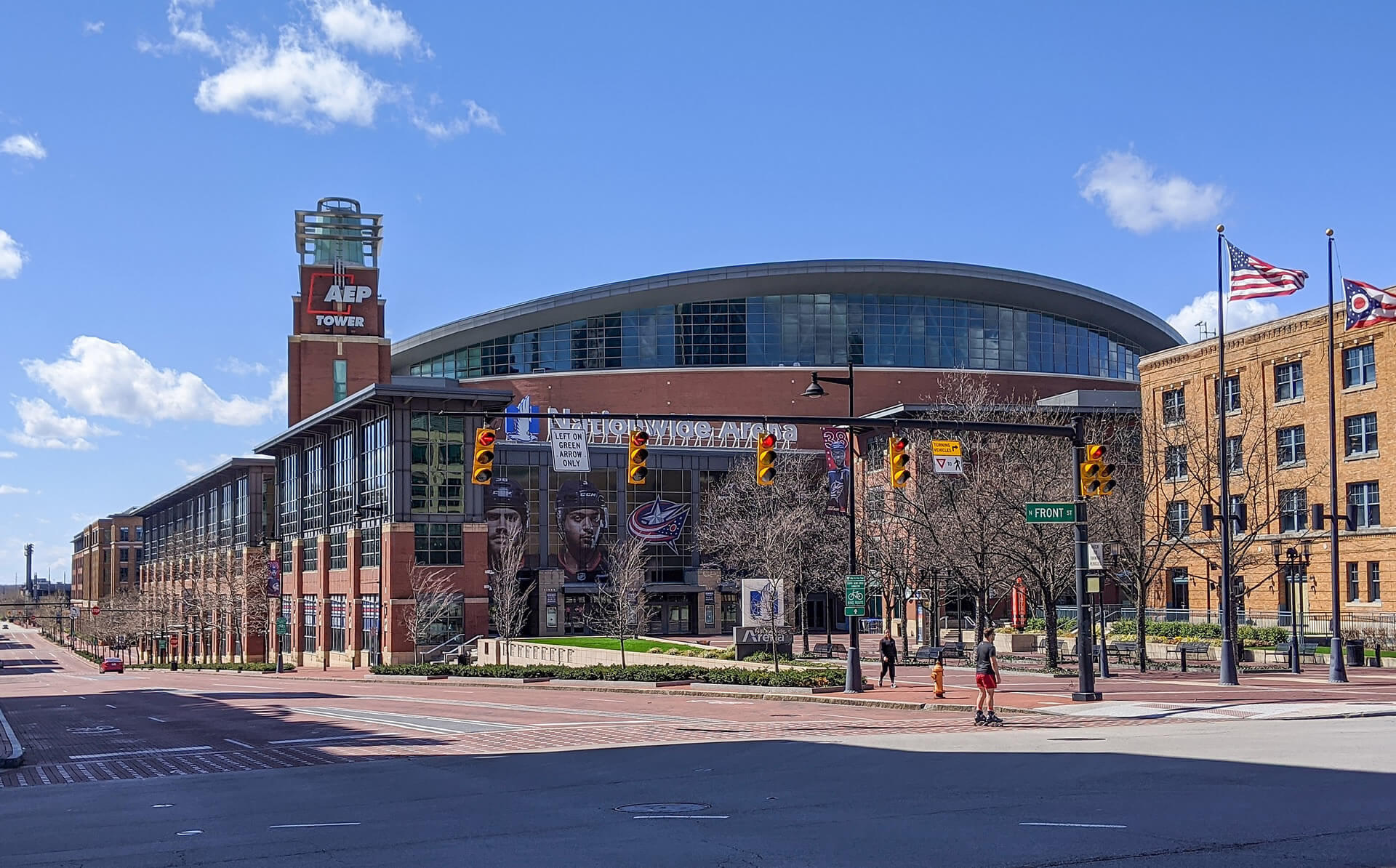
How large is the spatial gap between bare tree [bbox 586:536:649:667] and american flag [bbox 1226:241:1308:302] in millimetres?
30390

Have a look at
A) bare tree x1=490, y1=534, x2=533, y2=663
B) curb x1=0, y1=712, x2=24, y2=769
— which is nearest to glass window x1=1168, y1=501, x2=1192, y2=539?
bare tree x1=490, y1=534, x2=533, y2=663

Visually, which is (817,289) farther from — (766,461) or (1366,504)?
(766,461)

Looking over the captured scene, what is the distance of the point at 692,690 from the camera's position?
130ft

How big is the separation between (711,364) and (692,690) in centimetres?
6820

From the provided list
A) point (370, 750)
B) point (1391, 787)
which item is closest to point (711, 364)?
point (370, 750)

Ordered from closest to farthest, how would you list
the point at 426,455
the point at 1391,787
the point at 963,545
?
1. the point at 1391,787
2. the point at 963,545
3. the point at 426,455

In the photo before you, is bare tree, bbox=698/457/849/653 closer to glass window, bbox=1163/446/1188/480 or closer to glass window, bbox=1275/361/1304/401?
glass window, bbox=1163/446/1188/480

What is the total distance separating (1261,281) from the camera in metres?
37.1

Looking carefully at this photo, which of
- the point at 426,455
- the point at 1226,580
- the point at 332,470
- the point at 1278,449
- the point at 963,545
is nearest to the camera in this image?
the point at 1226,580

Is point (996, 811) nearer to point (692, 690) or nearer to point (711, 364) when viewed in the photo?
point (692, 690)

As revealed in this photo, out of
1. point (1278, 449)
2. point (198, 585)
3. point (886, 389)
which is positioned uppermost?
point (886, 389)

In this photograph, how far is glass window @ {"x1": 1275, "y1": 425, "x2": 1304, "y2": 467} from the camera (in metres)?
60.7

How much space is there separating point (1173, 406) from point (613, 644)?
102ft

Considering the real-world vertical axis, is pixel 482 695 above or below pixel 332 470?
below
